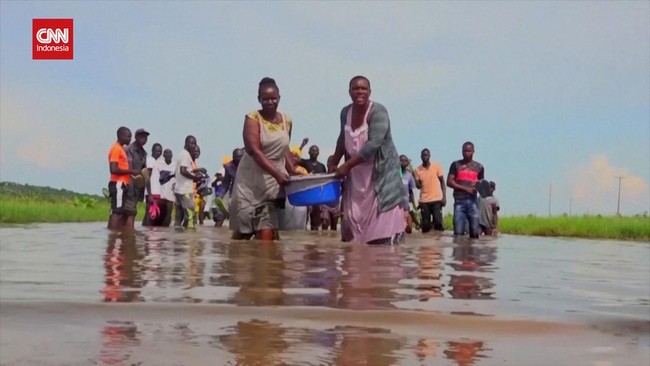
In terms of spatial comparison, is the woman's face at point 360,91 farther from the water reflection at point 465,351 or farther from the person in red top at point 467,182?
the person in red top at point 467,182

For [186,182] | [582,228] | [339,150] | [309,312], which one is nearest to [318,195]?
[339,150]

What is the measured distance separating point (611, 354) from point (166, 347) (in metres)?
1.41

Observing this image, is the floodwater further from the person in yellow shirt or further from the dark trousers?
the dark trousers

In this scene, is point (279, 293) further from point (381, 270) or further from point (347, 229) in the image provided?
point (347, 229)

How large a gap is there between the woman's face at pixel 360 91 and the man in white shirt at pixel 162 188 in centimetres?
737

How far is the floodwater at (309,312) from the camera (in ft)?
8.43

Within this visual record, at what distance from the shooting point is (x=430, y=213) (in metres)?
15.6

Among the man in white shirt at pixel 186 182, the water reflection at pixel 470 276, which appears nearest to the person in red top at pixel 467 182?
the water reflection at pixel 470 276

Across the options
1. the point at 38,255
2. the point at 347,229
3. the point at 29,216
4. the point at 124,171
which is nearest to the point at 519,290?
the point at 347,229

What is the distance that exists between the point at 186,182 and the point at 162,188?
2.40ft

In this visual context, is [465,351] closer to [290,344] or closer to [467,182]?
[290,344]

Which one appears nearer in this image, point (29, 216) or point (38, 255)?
point (38, 255)

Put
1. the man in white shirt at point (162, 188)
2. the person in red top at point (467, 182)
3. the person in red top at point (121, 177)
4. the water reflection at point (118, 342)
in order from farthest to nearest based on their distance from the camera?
1. the man in white shirt at point (162, 188)
2. the person in red top at point (467, 182)
3. the person in red top at point (121, 177)
4. the water reflection at point (118, 342)

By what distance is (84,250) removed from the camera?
7211mm
